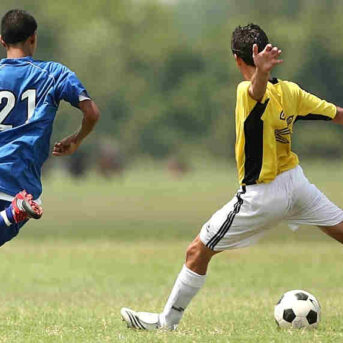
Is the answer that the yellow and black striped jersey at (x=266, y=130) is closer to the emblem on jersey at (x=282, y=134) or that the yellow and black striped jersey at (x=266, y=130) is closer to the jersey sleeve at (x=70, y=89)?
the emblem on jersey at (x=282, y=134)

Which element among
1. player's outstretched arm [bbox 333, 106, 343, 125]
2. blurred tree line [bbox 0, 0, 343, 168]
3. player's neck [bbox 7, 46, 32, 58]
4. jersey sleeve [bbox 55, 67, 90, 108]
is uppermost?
player's neck [bbox 7, 46, 32, 58]

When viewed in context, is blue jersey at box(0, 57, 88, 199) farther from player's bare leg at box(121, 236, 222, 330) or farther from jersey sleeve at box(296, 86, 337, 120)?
jersey sleeve at box(296, 86, 337, 120)

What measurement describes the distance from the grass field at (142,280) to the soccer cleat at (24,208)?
0.79 metres

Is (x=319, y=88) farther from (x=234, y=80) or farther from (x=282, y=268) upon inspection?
(x=282, y=268)

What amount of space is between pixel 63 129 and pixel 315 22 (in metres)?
18.3

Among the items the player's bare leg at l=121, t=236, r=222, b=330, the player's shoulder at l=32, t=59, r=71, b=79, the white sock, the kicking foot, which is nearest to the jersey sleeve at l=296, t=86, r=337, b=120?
the player's bare leg at l=121, t=236, r=222, b=330

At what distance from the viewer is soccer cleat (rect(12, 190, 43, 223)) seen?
739 centimetres

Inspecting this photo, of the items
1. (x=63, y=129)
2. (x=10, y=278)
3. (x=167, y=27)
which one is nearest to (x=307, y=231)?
(x=10, y=278)

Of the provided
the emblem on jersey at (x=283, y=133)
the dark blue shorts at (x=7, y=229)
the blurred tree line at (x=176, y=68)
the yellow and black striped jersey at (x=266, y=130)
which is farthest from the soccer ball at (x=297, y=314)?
the blurred tree line at (x=176, y=68)

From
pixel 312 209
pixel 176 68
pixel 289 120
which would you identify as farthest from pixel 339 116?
pixel 176 68

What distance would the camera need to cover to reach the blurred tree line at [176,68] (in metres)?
71.4

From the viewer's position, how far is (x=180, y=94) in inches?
3196

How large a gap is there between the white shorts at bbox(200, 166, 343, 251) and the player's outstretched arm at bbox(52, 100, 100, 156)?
105cm

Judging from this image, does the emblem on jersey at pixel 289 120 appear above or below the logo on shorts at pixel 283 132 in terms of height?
above
